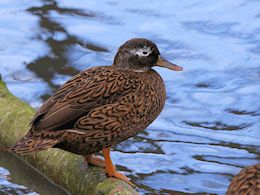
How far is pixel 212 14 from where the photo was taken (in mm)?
10477

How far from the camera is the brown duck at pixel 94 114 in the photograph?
19.8 feet

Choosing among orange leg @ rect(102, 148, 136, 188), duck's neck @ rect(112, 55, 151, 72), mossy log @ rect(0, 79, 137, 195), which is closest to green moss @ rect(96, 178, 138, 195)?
mossy log @ rect(0, 79, 137, 195)

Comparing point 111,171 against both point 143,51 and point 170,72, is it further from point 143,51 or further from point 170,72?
point 170,72

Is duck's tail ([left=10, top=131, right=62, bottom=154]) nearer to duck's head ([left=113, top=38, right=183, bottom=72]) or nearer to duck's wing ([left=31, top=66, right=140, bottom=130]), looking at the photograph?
duck's wing ([left=31, top=66, right=140, bottom=130])

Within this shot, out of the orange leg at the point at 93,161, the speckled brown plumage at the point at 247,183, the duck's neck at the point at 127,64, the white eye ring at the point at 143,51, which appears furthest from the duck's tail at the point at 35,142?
the speckled brown plumage at the point at 247,183

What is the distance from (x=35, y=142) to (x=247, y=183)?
Answer: 1706 millimetres

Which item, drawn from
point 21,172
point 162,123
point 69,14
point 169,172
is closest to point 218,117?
point 162,123

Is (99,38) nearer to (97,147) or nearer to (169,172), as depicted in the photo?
(169,172)

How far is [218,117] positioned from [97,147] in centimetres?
242

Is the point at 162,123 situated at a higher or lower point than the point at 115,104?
lower

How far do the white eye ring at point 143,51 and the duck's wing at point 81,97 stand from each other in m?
0.33

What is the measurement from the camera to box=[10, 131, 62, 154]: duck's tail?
5.97 meters

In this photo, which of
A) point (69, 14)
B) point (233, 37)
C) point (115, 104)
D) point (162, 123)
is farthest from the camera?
point (69, 14)

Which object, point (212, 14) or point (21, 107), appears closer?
point (21, 107)
